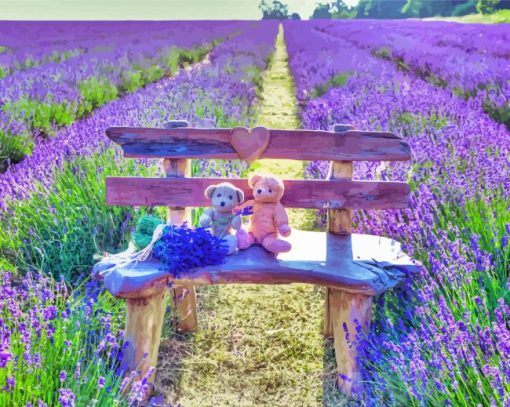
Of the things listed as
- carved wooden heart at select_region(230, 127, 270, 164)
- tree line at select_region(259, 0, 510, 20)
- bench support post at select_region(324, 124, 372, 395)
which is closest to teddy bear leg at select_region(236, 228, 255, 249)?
carved wooden heart at select_region(230, 127, 270, 164)

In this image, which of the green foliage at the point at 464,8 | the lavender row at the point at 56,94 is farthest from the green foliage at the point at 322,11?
the lavender row at the point at 56,94

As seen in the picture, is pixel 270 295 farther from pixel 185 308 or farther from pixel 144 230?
pixel 144 230

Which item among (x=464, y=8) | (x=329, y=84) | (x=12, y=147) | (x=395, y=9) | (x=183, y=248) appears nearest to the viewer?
(x=183, y=248)

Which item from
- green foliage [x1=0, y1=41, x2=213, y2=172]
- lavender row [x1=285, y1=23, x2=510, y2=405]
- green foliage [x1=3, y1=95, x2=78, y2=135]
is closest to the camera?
lavender row [x1=285, y1=23, x2=510, y2=405]

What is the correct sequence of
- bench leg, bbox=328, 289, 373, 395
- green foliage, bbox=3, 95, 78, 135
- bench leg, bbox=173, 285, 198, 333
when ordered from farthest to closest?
green foliage, bbox=3, 95, 78, 135
bench leg, bbox=173, 285, 198, 333
bench leg, bbox=328, 289, 373, 395

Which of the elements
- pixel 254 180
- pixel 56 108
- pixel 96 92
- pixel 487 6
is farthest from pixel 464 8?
pixel 254 180

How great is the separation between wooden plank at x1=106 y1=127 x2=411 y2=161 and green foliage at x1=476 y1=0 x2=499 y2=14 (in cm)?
4973

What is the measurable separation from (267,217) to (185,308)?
835mm

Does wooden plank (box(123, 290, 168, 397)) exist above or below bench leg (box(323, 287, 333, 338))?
above

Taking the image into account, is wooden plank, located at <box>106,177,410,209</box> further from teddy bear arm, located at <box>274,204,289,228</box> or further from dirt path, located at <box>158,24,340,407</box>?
dirt path, located at <box>158,24,340,407</box>

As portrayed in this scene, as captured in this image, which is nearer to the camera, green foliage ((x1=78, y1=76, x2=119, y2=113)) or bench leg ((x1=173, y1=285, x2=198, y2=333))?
bench leg ((x1=173, y1=285, x2=198, y2=333))

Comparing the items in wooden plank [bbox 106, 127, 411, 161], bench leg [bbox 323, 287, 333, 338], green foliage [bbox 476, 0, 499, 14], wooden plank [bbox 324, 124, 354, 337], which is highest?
green foliage [bbox 476, 0, 499, 14]

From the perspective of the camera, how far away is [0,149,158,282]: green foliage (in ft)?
11.2

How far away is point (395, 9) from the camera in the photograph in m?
68.6
